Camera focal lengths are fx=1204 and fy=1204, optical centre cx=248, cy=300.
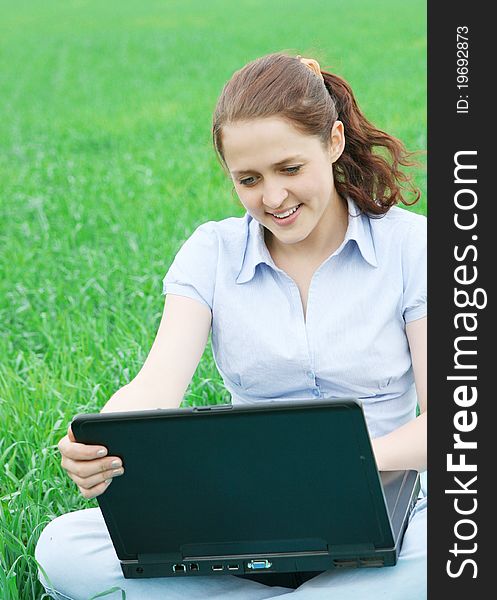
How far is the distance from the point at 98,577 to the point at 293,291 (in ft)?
2.51

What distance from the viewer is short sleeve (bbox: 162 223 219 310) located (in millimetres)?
2787

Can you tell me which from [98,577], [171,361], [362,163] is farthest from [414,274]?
[98,577]

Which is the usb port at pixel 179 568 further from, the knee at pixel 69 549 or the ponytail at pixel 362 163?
the ponytail at pixel 362 163

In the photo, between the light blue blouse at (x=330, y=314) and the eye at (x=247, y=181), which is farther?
the light blue blouse at (x=330, y=314)

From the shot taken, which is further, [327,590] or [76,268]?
[76,268]

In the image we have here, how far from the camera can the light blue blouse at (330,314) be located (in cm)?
269

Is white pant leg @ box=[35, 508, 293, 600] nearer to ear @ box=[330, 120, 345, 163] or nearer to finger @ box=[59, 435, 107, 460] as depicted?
finger @ box=[59, 435, 107, 460]

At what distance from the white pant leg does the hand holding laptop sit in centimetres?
33

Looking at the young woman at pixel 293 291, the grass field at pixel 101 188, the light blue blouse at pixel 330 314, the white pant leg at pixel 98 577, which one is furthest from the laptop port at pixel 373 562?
the grass field at pixel 101 188

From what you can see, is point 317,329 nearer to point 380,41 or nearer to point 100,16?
point 380,41

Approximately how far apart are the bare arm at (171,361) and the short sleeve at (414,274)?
1.52ft

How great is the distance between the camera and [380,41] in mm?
14492

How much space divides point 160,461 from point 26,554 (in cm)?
71

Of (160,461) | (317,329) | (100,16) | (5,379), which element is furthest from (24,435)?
(100,16)
